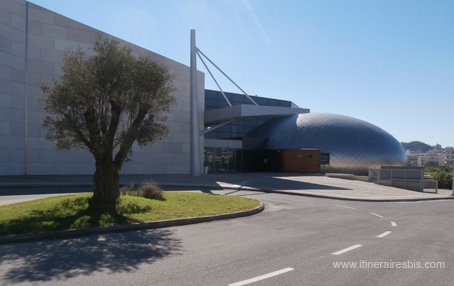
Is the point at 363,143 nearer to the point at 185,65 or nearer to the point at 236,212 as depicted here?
the point at 185,65

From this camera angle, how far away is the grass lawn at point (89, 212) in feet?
34.2

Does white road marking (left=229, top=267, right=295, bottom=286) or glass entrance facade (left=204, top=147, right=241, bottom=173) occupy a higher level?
glass entrance facade (left=204, top=147, right=241, bottom=173)

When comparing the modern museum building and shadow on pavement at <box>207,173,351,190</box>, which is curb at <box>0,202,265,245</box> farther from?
shadow on pavement at <box>207,173,351,190</box>

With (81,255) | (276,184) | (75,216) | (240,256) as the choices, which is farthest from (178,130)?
(240,256)

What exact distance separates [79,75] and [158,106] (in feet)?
9.06

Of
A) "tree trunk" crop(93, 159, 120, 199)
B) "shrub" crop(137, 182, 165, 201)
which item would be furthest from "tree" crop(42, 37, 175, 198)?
"shrub" crop(137, 182, 165, 201)

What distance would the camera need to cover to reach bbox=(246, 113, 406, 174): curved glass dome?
54.0 metres

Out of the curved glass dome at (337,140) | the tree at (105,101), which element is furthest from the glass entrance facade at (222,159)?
the tree at (105,101)

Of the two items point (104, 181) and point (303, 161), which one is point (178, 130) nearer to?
point (303, 161)

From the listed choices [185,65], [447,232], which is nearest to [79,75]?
[447,232]

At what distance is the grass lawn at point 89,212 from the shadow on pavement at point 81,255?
109 centimetres

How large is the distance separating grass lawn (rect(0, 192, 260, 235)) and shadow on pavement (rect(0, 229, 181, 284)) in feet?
3.56

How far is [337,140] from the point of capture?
54750 mm

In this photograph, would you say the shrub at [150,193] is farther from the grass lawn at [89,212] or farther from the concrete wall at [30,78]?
the concrete wall at [30,78]
